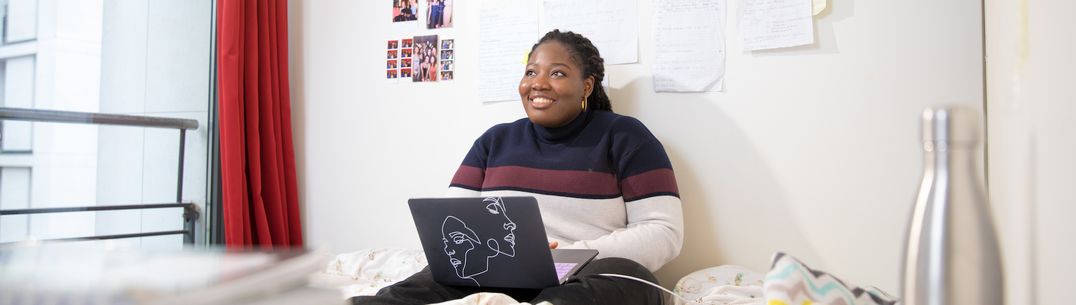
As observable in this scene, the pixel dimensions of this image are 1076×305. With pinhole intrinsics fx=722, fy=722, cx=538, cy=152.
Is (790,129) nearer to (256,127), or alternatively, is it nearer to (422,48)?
(422,48)

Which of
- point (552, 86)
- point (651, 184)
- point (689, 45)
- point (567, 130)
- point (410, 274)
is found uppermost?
point (689, 45)

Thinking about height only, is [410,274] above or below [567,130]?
below

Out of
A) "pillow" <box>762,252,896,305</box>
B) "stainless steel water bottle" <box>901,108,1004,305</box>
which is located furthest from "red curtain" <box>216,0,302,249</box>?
"stainless steel water bottle" <box>901,108,1004,305</box>

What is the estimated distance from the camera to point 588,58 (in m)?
1.97

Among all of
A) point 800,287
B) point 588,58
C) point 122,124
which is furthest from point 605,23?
point 800,287

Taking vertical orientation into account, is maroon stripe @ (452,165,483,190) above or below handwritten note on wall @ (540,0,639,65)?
below

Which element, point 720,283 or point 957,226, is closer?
point 957,226

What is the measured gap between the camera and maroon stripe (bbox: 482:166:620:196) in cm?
182

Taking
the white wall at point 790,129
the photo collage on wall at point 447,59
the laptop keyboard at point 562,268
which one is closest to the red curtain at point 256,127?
the white wall at point 790,129

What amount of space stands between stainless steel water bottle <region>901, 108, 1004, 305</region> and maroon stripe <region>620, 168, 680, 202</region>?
1.32 m

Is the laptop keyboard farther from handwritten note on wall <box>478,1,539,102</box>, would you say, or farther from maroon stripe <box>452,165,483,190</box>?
handwritten note on wall <box>478,1,539,102</box>

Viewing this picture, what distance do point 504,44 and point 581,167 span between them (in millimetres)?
582

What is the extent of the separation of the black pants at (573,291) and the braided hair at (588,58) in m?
0.60

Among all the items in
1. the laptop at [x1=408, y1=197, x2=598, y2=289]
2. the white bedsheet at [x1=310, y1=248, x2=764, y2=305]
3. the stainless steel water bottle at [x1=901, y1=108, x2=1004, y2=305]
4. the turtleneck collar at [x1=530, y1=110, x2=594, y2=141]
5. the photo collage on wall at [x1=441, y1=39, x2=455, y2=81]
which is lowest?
the white bedsheet at [x1=310, y1=248, x2=764, y2=305]
